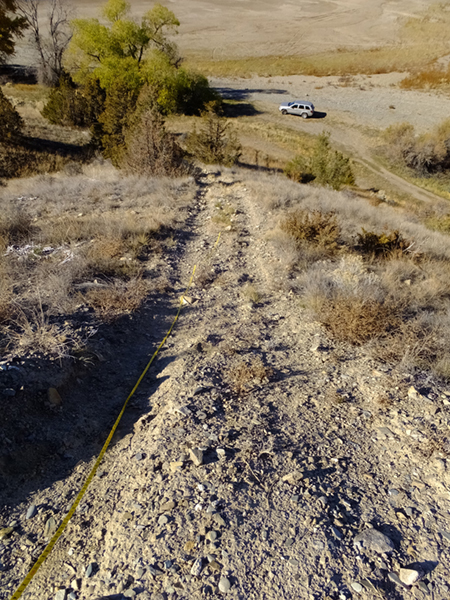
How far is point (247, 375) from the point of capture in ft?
16.8

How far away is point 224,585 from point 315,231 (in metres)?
7.78

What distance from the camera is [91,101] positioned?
2570cm

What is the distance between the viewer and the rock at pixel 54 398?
458cm

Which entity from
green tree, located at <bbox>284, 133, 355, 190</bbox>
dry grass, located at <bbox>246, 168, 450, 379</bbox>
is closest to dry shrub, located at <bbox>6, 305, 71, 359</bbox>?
dry grass, located at <bbox>246, 168, 450, 379</bbox>

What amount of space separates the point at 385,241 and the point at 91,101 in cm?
2421

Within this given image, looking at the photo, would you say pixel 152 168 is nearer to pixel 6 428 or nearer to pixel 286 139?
pixel 6 428

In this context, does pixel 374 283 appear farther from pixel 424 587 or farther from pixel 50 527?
pixel 50 527

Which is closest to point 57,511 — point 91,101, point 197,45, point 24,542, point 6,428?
point 24,542

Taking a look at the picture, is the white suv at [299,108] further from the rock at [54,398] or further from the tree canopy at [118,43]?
the rock at [54,398]

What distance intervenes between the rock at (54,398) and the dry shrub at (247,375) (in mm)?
2111

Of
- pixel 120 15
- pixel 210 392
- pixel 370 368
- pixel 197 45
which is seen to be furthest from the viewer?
pixel 197 45

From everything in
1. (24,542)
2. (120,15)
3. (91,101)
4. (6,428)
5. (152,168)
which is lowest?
(24,542)

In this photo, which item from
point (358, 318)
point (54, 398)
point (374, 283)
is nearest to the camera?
point (54, 398)

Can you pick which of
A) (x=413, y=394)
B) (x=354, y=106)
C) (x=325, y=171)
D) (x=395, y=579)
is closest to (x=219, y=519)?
(x=395, y=579)
